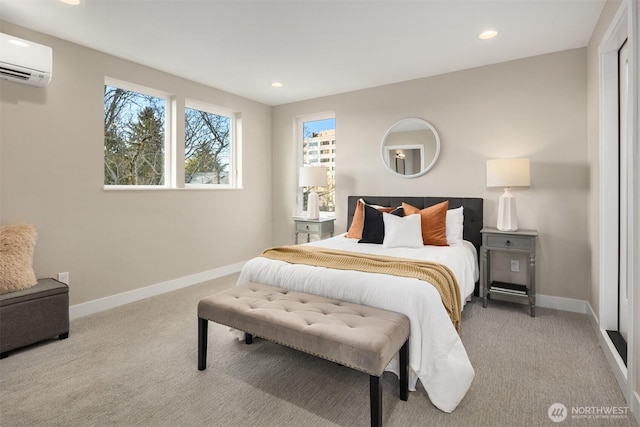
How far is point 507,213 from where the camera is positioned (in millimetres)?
3322

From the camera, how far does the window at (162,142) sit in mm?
3500

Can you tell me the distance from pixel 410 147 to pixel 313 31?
187 centimetres

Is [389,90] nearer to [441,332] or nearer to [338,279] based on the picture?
[338,279]

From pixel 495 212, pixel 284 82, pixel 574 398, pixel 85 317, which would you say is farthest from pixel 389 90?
pixel 85 317

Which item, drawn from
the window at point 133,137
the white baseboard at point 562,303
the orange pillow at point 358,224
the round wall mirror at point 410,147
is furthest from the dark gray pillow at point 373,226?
the window at point 133,137

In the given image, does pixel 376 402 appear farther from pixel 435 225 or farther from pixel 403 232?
pixel 435 225

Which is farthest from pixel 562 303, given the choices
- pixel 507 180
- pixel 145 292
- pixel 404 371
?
pixel 145 292

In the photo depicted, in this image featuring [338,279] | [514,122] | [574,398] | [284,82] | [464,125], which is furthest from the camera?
[284,82]

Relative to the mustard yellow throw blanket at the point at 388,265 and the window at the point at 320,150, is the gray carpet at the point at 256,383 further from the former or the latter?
the window at the point at 320,150

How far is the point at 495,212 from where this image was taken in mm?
3619

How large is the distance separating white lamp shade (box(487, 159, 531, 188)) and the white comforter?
1188 millimetres

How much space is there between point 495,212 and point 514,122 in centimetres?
96

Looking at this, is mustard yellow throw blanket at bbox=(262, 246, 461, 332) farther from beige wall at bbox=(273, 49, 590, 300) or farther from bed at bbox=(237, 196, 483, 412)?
beige wall at bbox=(273, 49, 590, 300)

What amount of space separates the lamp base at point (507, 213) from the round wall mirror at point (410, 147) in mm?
906
